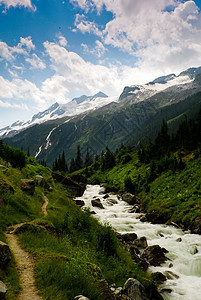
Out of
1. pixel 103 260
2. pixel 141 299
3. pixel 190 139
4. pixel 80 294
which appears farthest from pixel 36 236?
pixel 190 139

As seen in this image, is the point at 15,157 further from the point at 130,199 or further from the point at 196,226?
the point at 196,226

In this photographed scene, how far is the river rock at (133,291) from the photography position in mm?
8109

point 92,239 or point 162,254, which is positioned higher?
point 92,239

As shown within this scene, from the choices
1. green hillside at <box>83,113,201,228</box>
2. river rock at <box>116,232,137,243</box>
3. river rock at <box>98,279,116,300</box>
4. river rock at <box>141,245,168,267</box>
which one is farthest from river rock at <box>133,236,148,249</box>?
river rock at <box>98,279,116,300</box>

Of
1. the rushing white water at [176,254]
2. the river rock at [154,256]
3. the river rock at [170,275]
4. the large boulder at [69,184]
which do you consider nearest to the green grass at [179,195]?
the rushing white water at [176,254]

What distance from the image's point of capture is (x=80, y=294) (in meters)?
6.32

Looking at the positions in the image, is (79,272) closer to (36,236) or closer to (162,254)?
(36,236)

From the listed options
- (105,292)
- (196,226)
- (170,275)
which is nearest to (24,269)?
(105,292)

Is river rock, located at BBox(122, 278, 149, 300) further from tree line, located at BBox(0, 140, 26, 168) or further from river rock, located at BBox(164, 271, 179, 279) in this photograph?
tree line, located at BBox(0, 140, 26, 168)

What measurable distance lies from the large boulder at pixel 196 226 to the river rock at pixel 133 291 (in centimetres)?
1395

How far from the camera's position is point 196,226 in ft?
66.2

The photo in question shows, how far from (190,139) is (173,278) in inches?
1831

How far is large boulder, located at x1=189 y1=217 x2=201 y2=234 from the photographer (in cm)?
1971

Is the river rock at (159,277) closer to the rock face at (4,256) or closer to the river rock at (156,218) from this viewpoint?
the rock face at (4,256)
